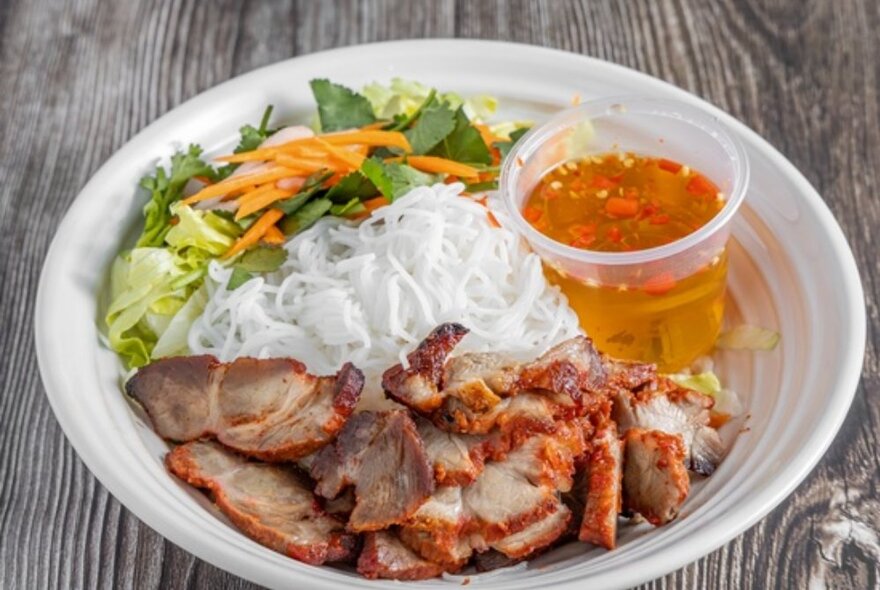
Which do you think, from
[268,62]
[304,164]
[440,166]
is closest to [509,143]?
[440,166]

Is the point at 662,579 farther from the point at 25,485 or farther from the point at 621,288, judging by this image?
the point at 25,485

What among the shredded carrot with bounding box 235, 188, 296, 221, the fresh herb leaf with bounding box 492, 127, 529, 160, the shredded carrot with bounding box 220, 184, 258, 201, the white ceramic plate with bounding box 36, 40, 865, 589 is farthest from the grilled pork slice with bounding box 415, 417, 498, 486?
the fresh herb leaf with bounding box 492, 127, 529, 160

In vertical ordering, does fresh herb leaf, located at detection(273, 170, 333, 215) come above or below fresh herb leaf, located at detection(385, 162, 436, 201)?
below

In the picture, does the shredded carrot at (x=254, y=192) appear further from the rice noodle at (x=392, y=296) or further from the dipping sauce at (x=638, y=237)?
the dipping sauce at (x=638, y=237)

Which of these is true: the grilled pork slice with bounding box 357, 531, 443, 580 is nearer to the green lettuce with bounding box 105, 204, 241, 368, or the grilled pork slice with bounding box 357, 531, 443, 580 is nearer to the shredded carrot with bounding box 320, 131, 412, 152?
the green lettuce with bounding box 105, 204, 241, 368

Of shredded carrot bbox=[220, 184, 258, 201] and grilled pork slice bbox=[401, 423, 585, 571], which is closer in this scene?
grilled pork slice bbox=[401, 423, 585, 571]

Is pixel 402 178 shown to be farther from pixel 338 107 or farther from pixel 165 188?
pixel 165 188

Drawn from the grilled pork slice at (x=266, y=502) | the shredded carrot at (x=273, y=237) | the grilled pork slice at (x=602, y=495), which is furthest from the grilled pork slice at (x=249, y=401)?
the grilled pork slice at (x=602, y=495)
